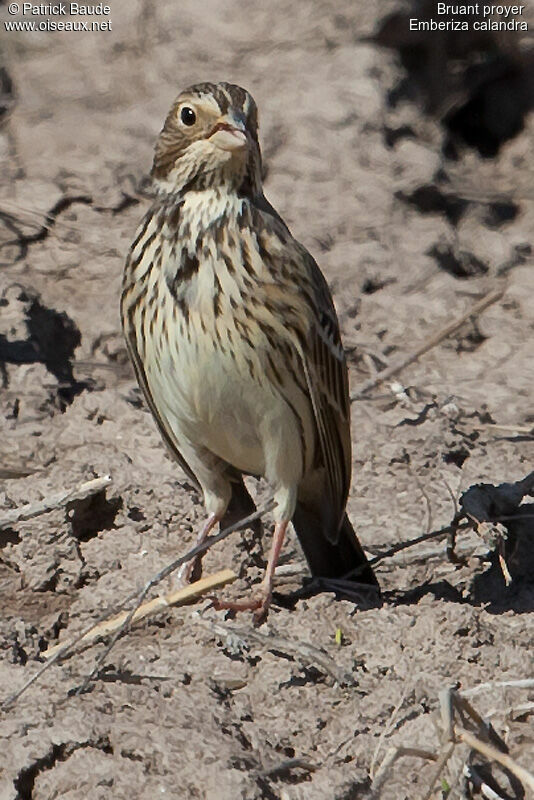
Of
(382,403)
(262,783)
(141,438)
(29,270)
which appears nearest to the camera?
(262,783)

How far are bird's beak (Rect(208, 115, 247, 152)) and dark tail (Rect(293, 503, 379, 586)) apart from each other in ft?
3.97

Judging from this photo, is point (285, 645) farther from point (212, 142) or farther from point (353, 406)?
point (353, 406)

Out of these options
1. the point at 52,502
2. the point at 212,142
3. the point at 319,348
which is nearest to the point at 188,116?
the point at 212,142

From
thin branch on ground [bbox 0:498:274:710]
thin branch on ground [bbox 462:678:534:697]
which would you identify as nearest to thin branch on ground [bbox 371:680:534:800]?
thin branch on ground [bbox 462:678:534:697]

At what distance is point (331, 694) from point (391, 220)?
3060mm

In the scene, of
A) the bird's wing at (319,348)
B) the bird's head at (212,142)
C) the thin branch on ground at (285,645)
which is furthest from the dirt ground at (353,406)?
the bird's head at (212,142)

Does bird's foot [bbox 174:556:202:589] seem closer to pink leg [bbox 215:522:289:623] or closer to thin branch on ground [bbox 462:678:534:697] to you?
pink leg [bbox 215:522:289:623]

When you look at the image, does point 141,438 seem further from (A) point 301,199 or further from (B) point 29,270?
(A) point 301,199

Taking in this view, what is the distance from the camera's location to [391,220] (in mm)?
6637

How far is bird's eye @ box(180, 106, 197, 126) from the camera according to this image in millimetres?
4293

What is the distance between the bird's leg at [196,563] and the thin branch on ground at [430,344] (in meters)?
1.04

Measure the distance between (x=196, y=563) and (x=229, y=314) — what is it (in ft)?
2.88

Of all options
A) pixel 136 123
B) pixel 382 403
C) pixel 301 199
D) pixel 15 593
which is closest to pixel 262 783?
pixel 15 593

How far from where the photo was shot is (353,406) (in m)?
5.62
